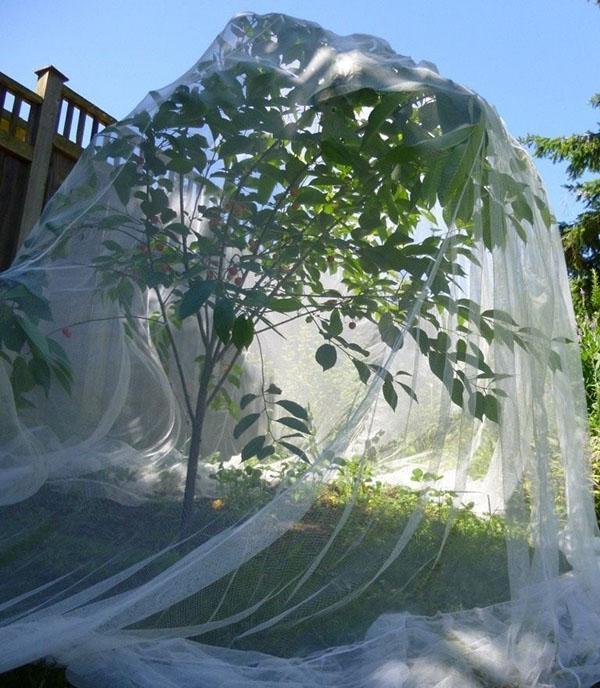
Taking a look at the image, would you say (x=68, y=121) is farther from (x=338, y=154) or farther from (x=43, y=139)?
(x=338, y=154)

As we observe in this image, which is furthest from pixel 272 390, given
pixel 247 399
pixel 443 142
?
pixel 443 142

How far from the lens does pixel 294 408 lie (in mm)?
1759

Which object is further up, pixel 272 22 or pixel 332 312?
pixel 272 22

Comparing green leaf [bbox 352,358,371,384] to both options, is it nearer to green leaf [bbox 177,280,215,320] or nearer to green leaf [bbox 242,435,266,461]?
green leaf [bbox 242,435,266,461]

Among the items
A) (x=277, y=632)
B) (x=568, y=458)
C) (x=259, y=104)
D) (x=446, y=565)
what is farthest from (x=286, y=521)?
(x=259, y=104)

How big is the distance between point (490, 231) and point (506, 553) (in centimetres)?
81

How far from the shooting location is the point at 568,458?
1.91 m

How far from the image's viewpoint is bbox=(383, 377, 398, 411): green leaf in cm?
165

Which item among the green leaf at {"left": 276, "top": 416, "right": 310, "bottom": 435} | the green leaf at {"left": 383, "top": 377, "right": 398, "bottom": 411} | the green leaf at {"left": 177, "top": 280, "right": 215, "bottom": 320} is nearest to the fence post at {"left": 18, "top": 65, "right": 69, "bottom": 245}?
the green leaf at {"left": 177, "top": 280, "right": 215, "bottom": 320}

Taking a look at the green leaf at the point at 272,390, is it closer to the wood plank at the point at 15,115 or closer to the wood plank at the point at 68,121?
the wood plank at the point at 15,115

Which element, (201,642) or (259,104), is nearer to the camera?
(201,642)

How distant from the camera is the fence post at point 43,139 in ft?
12.5

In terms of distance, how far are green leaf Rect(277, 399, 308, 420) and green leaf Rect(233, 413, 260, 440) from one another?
7cm

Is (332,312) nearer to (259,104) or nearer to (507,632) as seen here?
(259,104)
